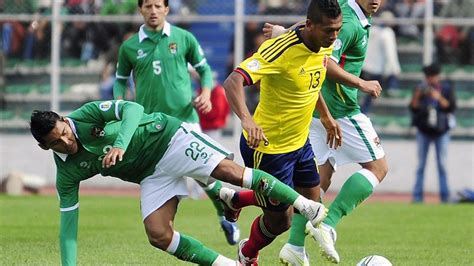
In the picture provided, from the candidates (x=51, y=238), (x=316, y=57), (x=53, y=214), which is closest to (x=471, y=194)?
(x=53, y=214)

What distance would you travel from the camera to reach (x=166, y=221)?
8.56 m

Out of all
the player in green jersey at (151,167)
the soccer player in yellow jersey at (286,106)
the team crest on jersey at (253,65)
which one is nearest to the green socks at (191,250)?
the player in green jersey at (151,167)

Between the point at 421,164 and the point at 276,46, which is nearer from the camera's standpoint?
the point at 276,46

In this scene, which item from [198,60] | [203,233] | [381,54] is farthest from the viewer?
[381,54]

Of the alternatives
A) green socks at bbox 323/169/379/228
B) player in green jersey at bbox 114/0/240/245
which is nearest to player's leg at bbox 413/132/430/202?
player in green jersey at bbox 114/0/240/245

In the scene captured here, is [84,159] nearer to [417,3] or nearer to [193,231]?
[193,231]

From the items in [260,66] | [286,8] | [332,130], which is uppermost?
[260,66]

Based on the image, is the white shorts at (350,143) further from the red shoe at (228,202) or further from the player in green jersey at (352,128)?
the red shoe at (228,202)

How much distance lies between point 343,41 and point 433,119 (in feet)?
35.2

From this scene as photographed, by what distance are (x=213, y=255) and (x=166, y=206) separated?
1.69 feet

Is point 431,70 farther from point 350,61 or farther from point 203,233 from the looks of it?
point 350,61

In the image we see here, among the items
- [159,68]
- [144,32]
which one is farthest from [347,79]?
[144,32]

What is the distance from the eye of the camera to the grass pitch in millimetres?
10719

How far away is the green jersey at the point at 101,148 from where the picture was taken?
8375 millimetres
